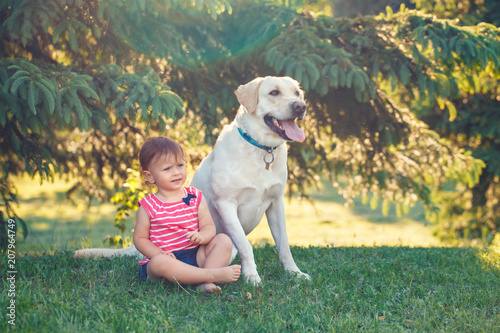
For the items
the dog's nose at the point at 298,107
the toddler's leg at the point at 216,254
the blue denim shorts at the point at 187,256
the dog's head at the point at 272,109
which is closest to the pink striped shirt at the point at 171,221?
the blue denim shorts at the point at 187,256

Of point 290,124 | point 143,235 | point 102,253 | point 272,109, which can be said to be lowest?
point 102,253

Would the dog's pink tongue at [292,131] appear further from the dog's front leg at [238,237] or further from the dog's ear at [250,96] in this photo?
the dog's front leg at [238,237]

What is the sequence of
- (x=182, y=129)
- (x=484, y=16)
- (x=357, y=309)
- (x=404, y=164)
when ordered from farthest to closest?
(x=484, y=16)
(x=404, y=164)
(x=182, y=129)
(x=357, y=309)

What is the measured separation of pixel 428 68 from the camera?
5.49m

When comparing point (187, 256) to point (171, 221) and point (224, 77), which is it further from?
point (224, 77)

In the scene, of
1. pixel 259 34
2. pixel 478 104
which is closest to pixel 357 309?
pixel 259 34

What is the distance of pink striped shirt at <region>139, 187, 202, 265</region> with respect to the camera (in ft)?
9.60

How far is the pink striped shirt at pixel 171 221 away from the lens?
2926mm

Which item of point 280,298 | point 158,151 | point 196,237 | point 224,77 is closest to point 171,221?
point 196,237

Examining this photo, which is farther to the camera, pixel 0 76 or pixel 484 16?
pixel 484 16

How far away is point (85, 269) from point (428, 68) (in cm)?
443

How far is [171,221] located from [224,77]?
2.90m

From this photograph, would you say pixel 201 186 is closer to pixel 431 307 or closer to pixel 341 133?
pixel 431 307

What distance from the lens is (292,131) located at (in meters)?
3.35
